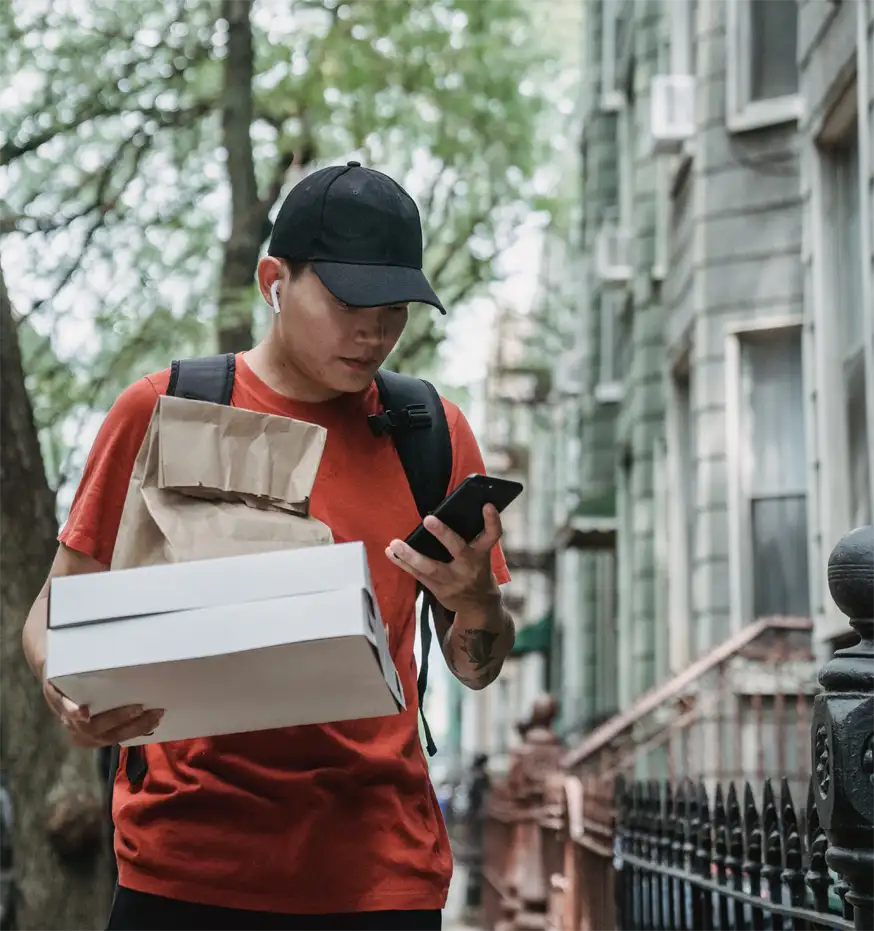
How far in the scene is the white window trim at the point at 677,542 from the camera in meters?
14.7

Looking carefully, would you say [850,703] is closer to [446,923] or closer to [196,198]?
[196,198]

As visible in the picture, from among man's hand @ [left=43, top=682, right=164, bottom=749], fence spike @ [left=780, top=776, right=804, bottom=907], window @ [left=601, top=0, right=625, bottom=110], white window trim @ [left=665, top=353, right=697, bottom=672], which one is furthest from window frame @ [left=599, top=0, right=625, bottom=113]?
man's hand @ [left=43, top=682, right=164, bottom=749]

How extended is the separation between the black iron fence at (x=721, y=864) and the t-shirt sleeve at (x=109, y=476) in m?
1.38

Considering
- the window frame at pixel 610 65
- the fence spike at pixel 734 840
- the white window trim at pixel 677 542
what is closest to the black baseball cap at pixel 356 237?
the fence spike at pixel 734 840

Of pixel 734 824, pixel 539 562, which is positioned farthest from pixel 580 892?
pixel 539 562

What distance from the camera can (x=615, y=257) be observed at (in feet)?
61.6

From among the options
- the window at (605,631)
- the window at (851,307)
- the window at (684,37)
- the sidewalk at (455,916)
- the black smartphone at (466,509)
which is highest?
the window at (684,37)

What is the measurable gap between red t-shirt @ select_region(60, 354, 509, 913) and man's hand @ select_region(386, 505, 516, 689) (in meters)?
0.12

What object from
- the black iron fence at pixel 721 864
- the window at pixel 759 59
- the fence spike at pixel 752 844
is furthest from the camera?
the window at pixel 759 59

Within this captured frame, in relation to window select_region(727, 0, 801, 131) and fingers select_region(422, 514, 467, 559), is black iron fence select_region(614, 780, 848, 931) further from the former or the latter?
window select_region(727, 0, 801, 131)

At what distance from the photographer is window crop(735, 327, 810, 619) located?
12.4 m

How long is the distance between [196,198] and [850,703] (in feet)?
46.1

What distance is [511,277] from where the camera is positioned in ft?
64.5

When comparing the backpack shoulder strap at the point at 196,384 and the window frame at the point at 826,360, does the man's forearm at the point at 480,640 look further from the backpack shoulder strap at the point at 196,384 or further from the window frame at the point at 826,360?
the window frame at the point at 826,360
